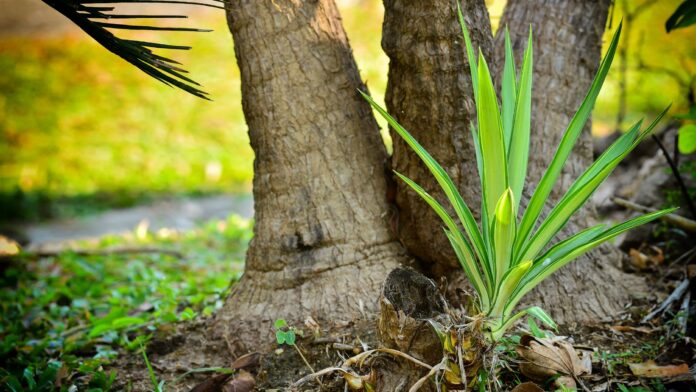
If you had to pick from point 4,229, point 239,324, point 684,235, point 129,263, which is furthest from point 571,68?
point 4,229

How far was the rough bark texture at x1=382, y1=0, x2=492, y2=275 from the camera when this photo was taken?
1893mm

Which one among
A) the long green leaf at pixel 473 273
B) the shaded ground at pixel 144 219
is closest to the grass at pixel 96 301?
the shaded ground at pixel 144 219

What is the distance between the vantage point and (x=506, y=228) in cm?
150

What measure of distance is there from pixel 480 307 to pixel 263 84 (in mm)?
1137

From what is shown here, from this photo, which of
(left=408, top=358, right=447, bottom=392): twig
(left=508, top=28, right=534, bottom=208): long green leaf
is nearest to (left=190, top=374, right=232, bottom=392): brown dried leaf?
(left=408, top=358, right=447, bottom=392): twig

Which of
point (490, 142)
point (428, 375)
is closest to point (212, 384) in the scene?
point (428, 375)

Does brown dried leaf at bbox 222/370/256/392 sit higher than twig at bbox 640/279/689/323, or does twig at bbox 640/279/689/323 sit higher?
twig at bbox 640/279/689/323

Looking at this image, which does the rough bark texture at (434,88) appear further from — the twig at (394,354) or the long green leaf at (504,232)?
the twig at (394,354)

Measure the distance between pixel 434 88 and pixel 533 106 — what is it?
24.0 inches

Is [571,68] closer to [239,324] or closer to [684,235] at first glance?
[684,235]

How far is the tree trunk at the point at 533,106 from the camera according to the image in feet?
6.31

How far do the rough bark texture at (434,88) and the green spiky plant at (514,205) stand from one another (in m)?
0.24

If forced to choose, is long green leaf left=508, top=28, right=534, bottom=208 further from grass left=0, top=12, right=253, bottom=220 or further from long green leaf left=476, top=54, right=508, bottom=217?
grass left=0, top=12, right=253, bottom=220

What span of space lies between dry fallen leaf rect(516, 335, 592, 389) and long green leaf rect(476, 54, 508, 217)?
0.40m
